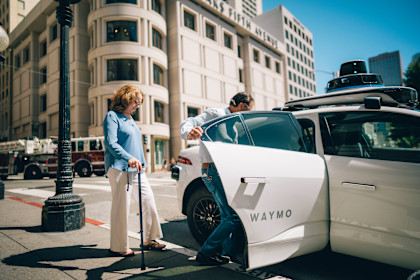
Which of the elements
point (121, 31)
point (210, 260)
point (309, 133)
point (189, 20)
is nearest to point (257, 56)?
point (189, 20)

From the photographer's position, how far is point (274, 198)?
211cm

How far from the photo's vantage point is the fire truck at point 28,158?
16641mm

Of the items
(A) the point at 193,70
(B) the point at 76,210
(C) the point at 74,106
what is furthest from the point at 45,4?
(B) the point at 76,210

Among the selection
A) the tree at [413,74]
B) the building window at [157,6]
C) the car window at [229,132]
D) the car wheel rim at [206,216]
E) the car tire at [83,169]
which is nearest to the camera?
the car window at [229,132]

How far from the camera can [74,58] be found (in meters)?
27.2

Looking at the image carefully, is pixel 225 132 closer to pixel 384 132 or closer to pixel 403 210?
pixel 403 210

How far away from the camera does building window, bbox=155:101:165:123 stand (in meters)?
25.7

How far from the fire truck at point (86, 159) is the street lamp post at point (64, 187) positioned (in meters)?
13.6

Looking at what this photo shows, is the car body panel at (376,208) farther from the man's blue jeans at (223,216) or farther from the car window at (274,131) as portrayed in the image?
the man's blue jeans at (223,216)

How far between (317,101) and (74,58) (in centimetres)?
2931

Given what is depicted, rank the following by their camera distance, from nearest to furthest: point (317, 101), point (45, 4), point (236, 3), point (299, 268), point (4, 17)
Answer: point (299, 268) < point (317, 101) < point (45, 4) < point (4, 17) < point (236, 3)

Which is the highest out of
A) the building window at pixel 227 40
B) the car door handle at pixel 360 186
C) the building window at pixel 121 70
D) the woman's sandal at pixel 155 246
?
the building window at pixel 227 40

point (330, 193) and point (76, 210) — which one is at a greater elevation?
point (330, 193)

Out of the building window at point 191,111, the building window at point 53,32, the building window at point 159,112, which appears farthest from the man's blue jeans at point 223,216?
the building window at point 53,32
